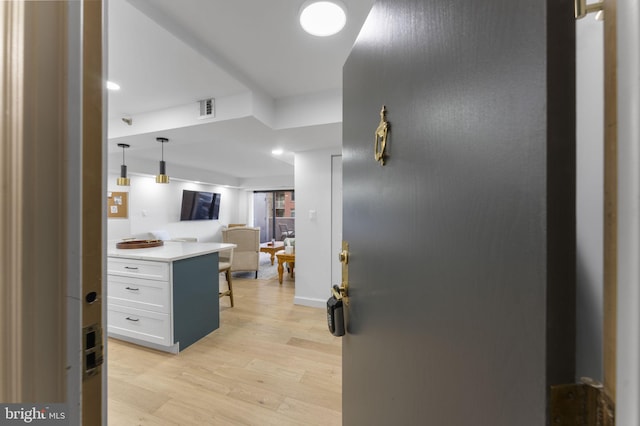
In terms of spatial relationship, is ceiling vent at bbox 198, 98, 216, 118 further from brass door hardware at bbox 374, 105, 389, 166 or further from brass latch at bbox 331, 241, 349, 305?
brass door hardware at bbox 374, 105, 389, 166

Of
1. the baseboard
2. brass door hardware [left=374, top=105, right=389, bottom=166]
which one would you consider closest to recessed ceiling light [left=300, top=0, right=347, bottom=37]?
brass door hardware [left=374, top=105, right=389, bottom=166]

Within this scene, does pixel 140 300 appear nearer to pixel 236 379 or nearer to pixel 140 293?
pixel 140 293

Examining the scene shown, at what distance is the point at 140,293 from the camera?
234 cm

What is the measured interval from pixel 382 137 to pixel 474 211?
A: 0.36 meters

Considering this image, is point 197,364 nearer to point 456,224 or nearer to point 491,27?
point 456,224

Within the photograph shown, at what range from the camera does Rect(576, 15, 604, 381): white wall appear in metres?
0.30

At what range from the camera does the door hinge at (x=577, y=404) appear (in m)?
0.29

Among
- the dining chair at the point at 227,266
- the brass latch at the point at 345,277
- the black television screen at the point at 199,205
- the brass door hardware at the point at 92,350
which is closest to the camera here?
the brass door hardware at the point at 92,350

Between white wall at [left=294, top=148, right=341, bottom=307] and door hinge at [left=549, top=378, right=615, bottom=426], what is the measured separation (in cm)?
311

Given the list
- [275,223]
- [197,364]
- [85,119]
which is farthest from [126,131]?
[275,223]

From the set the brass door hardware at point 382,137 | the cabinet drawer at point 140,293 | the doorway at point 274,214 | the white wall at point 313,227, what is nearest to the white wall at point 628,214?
the brass door hardware at point 382,137

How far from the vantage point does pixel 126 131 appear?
2.81 meters

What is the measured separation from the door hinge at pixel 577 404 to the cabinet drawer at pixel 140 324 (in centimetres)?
257

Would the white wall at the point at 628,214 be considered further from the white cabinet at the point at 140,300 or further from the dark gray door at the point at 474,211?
the white cabinet at the point at 140,300
